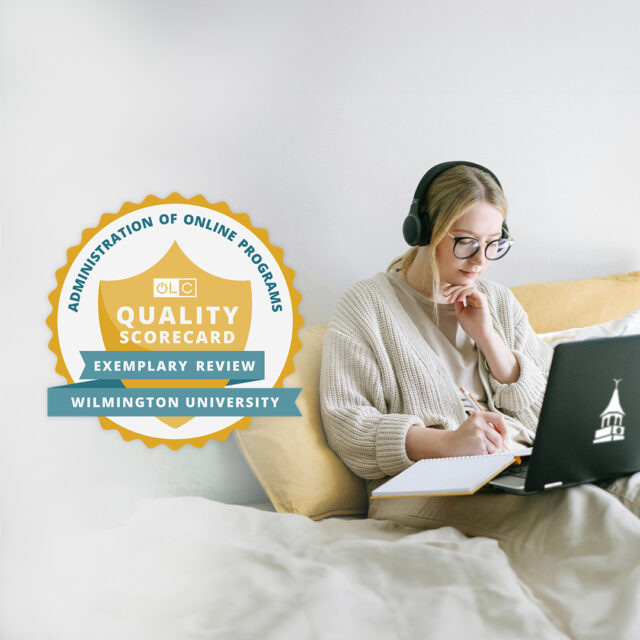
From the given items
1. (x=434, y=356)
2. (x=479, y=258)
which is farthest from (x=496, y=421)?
(x=479, y=258)

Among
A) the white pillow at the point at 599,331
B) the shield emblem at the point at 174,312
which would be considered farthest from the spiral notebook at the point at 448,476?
the white pillow at the point at 599,331

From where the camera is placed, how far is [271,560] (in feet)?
2.46

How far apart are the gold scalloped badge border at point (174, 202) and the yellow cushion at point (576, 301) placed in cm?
51

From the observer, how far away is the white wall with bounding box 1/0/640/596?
0.52 metres

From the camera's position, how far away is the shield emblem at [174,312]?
0.85 metres

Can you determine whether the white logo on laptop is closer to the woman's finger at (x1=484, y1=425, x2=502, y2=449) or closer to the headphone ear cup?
the woman's finger at (x1=484, y1=425, x2=502, y2=449)

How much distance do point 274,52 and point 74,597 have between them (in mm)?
768

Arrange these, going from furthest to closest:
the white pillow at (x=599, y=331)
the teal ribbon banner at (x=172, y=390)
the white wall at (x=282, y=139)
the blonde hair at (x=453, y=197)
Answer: the white pillow at (x=599, y=331) < the blonde hair at (x=453, y=197) < the teal ribbon banner at (x=172, y=390) < the white wall at (x=282, y=139)

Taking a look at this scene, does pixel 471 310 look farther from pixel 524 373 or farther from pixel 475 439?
pixel 475 439

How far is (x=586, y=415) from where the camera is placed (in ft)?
2.73

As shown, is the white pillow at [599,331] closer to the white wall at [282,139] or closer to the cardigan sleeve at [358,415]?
the white wall at [282,139]

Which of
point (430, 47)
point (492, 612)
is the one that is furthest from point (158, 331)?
→ point (430, 47)

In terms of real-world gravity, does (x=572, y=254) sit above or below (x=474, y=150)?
below

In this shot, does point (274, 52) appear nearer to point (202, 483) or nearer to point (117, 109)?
point (117, 109)
